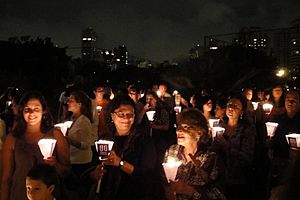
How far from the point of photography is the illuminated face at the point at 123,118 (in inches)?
170

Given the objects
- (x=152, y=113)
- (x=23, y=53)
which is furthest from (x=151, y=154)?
(x=23, y=53)

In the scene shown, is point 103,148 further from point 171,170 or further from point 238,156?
point 238,156

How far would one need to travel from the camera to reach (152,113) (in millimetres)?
9508

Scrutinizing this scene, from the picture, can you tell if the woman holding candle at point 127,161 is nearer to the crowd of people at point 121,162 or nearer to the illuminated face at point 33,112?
the crowd of people at point 121,162

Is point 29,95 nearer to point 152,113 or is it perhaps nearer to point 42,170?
point 42,170

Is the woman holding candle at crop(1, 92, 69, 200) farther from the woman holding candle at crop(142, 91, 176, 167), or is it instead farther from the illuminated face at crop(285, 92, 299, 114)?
the woman holding candle at crop(142, 91, 176, 167)

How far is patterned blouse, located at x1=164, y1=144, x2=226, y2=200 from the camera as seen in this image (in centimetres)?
387

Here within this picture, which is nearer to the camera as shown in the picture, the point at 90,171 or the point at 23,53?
the point at 90,171

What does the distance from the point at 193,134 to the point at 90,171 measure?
1.04 m

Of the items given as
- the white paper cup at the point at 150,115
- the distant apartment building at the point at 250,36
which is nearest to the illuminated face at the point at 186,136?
the white paper cup at the point at 150,115

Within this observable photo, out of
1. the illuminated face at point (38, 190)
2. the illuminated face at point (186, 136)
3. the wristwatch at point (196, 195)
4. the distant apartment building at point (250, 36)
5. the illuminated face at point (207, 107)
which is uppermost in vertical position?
the distant apartment building at point (250, 36)

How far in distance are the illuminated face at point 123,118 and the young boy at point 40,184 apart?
1.00m

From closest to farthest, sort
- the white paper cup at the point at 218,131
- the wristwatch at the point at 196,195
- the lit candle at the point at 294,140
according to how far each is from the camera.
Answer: the wristwatch at the point at 196,195 → the lit candle at the point at 294,140 → the white paper cup at the point at 218,131

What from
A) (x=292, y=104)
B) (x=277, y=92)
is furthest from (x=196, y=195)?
(x=277, y=92)
